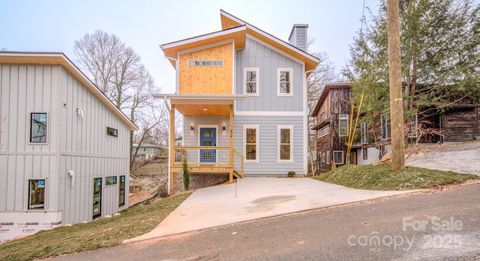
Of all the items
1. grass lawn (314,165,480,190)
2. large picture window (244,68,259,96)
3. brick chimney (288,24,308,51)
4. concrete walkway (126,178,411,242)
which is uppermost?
brick chimney (288,24,308,51)

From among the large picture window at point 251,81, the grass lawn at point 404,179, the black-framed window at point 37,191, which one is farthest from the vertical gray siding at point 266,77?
the black-framed window at point 37,191

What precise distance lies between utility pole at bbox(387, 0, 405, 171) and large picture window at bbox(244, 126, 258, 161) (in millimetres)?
6722

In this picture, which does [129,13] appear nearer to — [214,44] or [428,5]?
[214,44]

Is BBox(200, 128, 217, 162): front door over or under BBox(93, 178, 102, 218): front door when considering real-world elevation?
over

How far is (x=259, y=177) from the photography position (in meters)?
13.1

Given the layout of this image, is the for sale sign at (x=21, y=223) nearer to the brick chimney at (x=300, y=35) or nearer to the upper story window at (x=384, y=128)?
the brick chimney at (x=300, y=35)

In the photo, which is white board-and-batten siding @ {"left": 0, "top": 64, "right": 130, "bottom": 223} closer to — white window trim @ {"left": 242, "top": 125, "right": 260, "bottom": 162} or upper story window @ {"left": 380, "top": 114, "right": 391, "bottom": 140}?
white window trim @ {"left": 242, "top": 125, "right": 260, "bottom": 162}

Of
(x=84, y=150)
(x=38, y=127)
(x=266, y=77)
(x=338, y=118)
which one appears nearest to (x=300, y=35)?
(x=266, y=77)

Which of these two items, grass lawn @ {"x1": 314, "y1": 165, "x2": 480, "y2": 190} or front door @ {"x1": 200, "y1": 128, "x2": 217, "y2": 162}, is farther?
front door @ {"x1": 200, "y1": 128, "x2": 217, "y2": 162}

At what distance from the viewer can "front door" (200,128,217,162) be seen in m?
13.6

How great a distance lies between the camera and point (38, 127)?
8969 mm

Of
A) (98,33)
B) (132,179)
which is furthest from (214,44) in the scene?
(98,33)

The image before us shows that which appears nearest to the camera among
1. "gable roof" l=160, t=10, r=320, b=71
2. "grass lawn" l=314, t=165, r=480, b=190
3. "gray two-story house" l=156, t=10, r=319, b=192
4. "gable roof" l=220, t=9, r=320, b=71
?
"grass lawn" l=314, t=165, r=480, b=190

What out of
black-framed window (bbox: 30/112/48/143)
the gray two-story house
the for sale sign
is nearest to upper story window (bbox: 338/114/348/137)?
the gray two-story house
